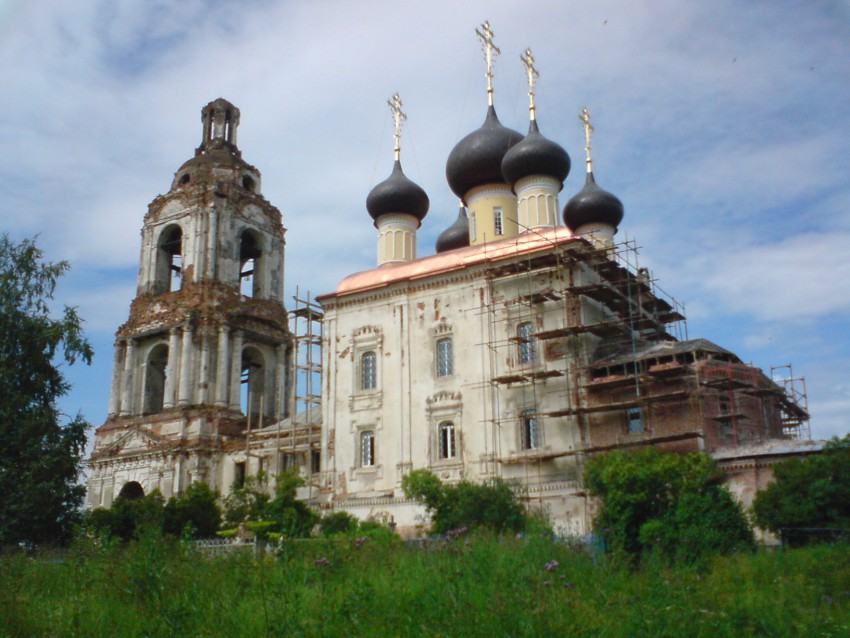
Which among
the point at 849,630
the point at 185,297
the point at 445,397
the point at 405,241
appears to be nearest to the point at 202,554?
the point at 849,630

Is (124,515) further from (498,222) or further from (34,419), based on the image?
(498,222)

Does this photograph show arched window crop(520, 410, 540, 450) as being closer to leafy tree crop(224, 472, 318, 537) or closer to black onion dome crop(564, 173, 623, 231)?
leafy tree crop(224, 472, 318, 537)

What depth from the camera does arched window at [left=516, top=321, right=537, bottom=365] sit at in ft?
74.5

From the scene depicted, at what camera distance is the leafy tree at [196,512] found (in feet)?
76.9

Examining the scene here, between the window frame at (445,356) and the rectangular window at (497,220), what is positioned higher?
the rectangular window at (497,220)

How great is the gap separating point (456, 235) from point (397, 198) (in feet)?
14.0

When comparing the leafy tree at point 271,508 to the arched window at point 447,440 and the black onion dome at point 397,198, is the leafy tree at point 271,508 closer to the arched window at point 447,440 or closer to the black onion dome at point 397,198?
the arched window at point 447,440

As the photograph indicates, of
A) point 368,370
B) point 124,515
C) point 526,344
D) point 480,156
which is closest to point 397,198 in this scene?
point 480,156

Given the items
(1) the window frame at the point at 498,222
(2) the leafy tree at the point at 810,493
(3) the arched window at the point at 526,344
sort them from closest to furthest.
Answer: (2) the leafy tree at the point at 810,493 → (3) the arched window at the point at 526,344 → (1) the window frame at the point at 498,222

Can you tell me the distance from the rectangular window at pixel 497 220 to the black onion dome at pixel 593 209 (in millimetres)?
2283

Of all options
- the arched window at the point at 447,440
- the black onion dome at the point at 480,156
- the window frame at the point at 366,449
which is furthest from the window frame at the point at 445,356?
the black onion dome at the point at 480,156

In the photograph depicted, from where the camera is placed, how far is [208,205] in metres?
33.5

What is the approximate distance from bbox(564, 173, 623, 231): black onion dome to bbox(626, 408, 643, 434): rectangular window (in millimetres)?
8051

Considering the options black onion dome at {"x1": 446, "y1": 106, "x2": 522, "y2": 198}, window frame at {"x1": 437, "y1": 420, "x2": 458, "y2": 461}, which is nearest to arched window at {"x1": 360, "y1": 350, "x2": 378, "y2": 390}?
window frame at {"x1": 437, "y1": 420, "x2": 458, "y2": 461}
